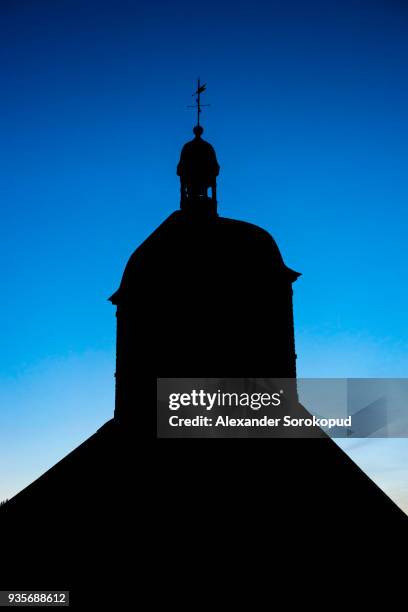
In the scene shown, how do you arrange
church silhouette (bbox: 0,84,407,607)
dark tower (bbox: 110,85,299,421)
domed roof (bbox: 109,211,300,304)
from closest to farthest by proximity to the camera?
church silhouette (bbox: 0,84,407,607) → dark tower (bbox: 110,85,299,421) → domed roof (bbox: 109,211,300,304)

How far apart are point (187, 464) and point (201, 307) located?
3758mm

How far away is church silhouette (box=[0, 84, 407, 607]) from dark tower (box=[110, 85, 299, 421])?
0.03 m

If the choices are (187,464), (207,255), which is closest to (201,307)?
(207,255)

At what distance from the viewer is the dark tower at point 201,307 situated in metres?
13.1

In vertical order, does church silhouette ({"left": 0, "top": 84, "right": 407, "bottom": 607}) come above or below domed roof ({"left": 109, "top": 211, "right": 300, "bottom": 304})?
below

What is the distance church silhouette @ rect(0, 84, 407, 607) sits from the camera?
396 inches

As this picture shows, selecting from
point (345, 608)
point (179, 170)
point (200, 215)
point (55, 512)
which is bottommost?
point (345, 608)

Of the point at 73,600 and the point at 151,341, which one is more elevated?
the point at 151,341

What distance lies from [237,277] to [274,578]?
6.82m

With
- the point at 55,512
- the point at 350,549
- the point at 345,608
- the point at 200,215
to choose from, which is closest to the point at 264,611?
the point at 345,608

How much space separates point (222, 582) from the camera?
30.6 ft

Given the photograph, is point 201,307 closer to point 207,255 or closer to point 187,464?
point 207,255

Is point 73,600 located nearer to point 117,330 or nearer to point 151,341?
point 151,341

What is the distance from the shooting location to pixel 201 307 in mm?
13438
